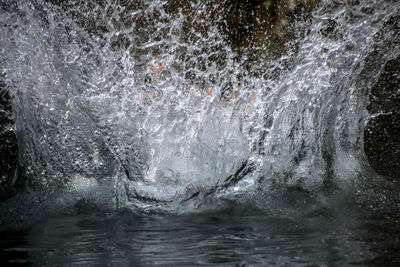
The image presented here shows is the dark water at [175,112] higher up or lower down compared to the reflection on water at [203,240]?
higher up

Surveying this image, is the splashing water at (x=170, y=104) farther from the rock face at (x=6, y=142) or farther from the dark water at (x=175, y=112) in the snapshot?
the rock face at (x=6, y=142)

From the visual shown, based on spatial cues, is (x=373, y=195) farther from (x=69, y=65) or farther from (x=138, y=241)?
(x=69, y=65)

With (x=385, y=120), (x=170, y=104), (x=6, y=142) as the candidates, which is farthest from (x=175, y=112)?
(x=385, y=120)

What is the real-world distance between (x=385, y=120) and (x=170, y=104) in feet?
5.95

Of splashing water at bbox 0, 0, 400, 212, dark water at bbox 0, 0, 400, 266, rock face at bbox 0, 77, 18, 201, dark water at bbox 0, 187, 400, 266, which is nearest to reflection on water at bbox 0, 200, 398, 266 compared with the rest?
dark water at bbox 0, 187, 400, 266

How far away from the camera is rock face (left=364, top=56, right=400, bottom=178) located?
3359 mm

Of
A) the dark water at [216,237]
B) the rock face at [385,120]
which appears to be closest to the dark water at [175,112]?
the dark water at [216,237]

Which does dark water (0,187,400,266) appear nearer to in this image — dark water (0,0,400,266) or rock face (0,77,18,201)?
dark water (0,0,400,266)

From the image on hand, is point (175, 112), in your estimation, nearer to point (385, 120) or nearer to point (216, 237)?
point (216, 237)

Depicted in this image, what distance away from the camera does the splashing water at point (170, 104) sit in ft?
8.36

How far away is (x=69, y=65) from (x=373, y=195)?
1.85m

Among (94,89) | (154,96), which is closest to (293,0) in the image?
(154,96)

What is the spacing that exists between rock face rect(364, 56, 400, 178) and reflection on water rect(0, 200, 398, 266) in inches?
61.2

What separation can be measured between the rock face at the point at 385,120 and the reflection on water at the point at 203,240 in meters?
1.56
